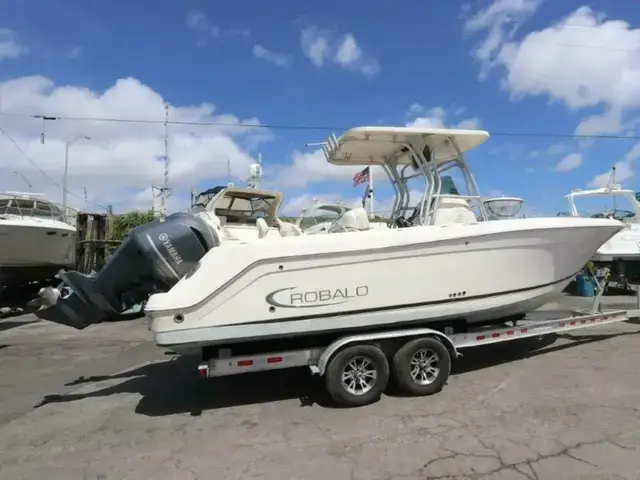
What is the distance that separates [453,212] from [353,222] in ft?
4.48

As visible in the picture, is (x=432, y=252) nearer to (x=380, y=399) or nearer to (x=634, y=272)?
(x=380, y=399)

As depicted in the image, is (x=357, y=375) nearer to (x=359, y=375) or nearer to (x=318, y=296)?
(x=359, y=375)

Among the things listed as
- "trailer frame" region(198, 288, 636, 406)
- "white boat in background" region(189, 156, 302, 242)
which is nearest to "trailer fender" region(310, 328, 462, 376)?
"trailer frame" region(198, 288, 636, 406)

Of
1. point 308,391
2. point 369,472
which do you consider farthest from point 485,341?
point 369,472

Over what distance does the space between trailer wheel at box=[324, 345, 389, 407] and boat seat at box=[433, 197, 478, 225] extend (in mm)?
1985

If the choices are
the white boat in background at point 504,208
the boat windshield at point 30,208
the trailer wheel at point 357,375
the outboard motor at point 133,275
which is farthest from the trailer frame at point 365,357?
the boat windshield at point 30,208

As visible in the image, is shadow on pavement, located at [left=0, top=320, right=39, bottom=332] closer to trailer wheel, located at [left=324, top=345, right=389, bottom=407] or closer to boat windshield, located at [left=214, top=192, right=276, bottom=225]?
boat windshield, located at [left=214, top=192, right=276, bottom=225]

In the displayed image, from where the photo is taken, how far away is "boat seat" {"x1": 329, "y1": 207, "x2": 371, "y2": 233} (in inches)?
234

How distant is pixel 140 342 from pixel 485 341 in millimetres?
6460

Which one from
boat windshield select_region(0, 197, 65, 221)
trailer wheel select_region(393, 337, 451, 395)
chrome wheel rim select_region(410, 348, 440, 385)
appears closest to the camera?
trailer wheel select_region(393, 337, 451, 395)

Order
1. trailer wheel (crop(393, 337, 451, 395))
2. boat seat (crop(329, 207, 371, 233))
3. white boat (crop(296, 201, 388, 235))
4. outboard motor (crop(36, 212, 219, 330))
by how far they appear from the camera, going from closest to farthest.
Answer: trailer wheel (crop(393, 337, 451, 395)) < outboard motor (crop(36, 212, 219, 330)) < boat seat (crop(329, 207, 371, 233)) < white boat (crop(296, 201, 388, 235))

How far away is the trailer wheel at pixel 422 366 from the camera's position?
5.42 metres

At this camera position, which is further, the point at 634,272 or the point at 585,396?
the point at 634,272

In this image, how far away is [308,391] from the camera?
5.87m
